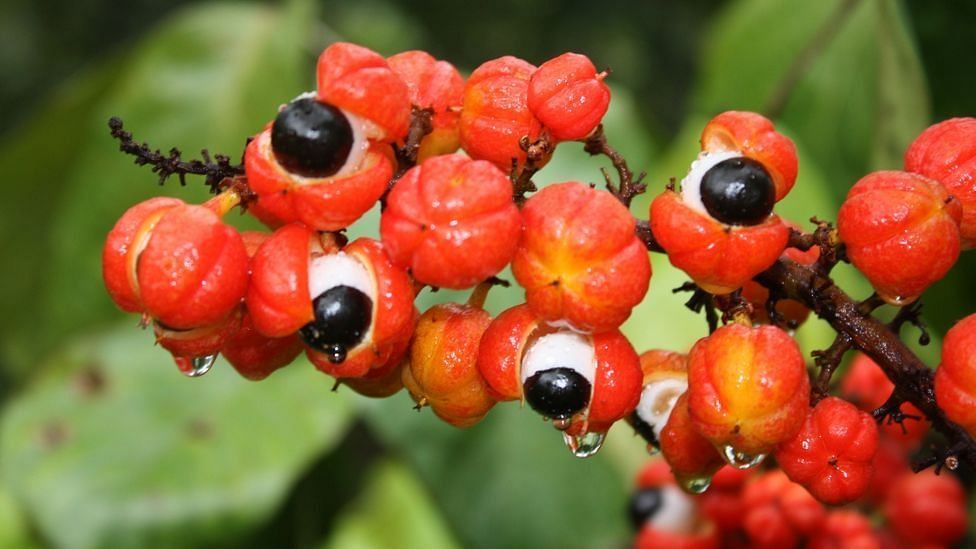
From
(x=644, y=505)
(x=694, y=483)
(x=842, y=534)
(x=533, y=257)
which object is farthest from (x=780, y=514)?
(x=533, y=257)

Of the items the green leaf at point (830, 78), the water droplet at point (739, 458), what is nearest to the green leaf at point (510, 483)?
the green leaf at point (830, 78)

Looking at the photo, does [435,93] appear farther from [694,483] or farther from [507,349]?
[694,483]

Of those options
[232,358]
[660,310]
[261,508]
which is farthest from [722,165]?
[261,508]


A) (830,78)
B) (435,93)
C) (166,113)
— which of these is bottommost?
(166,113)

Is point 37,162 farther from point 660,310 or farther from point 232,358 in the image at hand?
point 232,358

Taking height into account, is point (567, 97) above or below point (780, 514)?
above

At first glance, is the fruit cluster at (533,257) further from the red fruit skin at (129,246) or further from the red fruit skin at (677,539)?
the red fruit skin at (677,539)

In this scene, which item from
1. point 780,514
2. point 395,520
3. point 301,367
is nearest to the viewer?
point 780,514
